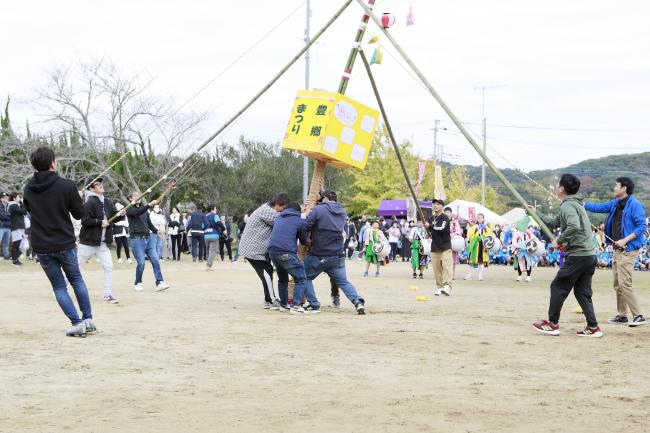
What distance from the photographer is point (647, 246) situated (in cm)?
3127

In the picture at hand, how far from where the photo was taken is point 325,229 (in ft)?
39.8

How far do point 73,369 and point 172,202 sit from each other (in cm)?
4073

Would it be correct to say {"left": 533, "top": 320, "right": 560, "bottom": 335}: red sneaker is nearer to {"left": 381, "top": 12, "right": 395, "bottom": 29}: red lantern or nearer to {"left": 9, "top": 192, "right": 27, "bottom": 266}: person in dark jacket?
{"left": 381, "top": 12, "right": 395, "bottom": 29}: red lantern

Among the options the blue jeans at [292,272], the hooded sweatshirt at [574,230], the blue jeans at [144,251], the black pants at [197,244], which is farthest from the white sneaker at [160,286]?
the black pants at [197,244]

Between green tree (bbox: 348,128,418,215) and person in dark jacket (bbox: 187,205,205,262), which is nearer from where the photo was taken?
person in dark jacket (bbox: 187,205,205,262)

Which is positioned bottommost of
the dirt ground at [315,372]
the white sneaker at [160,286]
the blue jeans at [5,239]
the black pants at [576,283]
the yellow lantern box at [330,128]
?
the dirt ground at [315,372]

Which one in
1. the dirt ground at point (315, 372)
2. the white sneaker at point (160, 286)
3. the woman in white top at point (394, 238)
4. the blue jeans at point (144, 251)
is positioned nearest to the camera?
the dirt ground at point (315, 372)

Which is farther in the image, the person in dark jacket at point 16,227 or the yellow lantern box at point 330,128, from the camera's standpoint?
the person in dark jacket at point 16,227

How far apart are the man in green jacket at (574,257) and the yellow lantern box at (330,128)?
3.78 meters

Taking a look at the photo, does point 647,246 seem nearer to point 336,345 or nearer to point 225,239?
point 225,239

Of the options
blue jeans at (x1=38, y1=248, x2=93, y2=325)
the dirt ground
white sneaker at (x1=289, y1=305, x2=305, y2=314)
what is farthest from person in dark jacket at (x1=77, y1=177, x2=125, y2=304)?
blue jeans at (x1=38, y1=248, x2=93, y2=325)

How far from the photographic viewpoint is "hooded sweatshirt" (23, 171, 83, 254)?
8977mm

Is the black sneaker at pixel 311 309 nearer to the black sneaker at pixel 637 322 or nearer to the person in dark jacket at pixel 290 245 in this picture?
the person in dark jacket at pixel 290 245

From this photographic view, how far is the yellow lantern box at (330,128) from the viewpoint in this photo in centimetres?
1245
